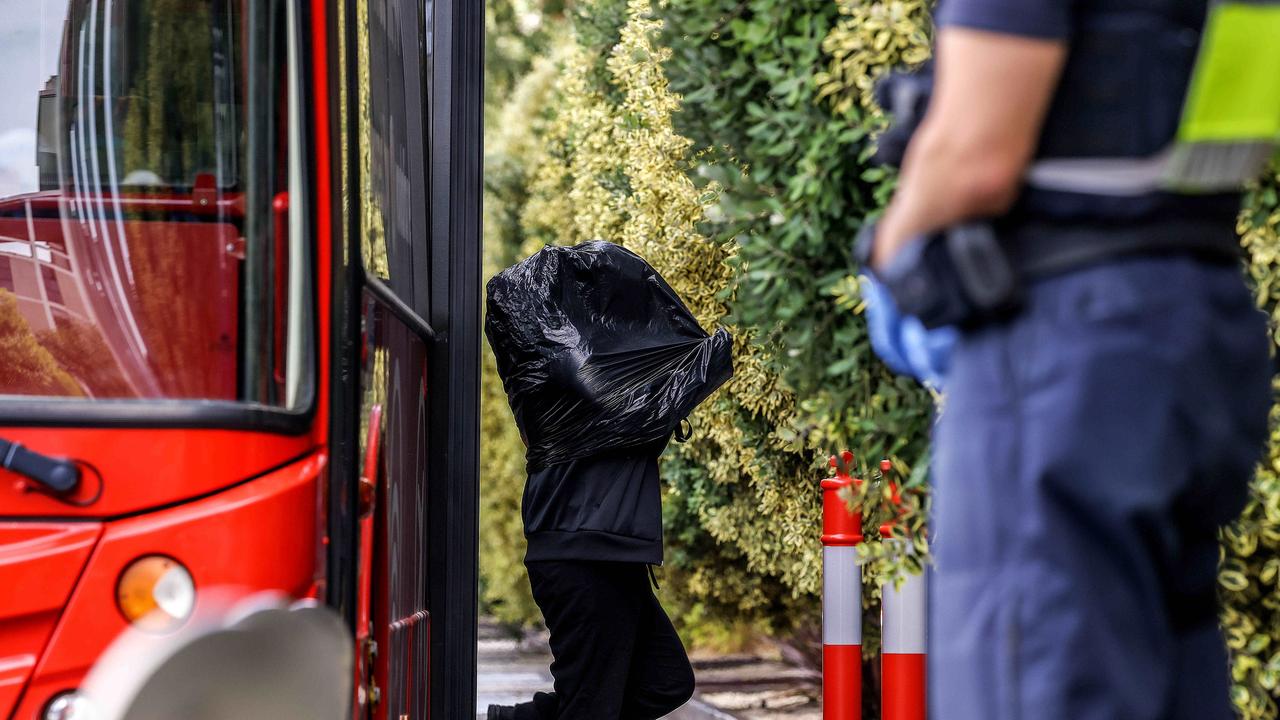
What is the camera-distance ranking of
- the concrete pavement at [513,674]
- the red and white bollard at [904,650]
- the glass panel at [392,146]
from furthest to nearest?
the concrete pavement at [513,674]
the red and white bollard at [904,650]
the glass panel at [392,146]

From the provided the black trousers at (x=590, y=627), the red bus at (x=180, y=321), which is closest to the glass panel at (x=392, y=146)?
the red bus at (x=180, y=321)

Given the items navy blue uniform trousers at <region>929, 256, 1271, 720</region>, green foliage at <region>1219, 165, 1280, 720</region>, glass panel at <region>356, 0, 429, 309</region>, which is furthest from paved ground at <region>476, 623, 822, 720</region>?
navy blue uniform trousers at <region>929, 256, 1271, 720</region>

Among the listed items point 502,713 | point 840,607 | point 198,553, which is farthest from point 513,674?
point 198,553

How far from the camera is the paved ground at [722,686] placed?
320 inches

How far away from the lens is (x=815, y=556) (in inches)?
244

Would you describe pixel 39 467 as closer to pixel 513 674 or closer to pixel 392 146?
pixel 392 146

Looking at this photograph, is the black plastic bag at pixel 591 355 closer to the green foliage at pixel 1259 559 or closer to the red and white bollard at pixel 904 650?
the red and white bollard at pixel 904 650

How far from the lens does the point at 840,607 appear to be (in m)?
5.24

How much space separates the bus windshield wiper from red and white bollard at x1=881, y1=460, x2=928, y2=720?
2882 millimetres

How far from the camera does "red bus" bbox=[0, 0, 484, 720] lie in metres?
2.78

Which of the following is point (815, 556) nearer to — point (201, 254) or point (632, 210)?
point (632, 210)

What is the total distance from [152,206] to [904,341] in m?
1.61

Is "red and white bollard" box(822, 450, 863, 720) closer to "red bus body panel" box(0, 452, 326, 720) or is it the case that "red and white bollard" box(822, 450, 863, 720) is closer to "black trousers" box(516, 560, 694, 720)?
"black trousers" box(516, 560, 694, 720)

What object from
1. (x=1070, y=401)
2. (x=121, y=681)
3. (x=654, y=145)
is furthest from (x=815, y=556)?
(x=1070, y=401)
